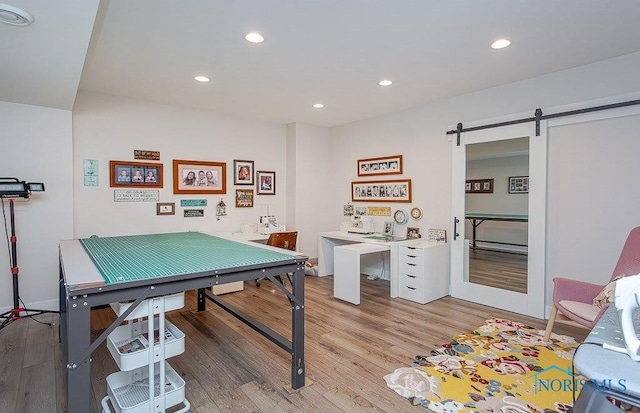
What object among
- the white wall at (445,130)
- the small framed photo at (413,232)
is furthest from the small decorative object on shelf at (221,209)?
the small framed photo at (413,232)

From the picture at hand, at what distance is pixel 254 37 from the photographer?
2.51m

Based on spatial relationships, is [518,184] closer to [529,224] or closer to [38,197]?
[529,224]

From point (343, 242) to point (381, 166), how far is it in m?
1.35

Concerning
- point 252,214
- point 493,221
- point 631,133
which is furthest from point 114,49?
point 631,133

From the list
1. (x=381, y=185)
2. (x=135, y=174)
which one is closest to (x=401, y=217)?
(x=381, y=185)

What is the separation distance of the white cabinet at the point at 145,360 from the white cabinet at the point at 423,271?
274 centimetres

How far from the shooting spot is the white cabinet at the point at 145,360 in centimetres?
167

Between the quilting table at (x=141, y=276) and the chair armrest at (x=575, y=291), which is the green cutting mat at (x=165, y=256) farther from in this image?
the chair armrest at (x=575, y=291)

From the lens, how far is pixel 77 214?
12.3 ft

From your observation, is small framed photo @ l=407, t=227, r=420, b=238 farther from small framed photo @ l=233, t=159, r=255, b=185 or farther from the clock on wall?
small framed photo @ l=233, t=159, r=255, b=185

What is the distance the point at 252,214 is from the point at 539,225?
379cm

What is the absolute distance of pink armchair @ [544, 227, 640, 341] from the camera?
2.35 m

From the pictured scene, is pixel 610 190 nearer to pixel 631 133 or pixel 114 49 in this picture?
pixel 631 133

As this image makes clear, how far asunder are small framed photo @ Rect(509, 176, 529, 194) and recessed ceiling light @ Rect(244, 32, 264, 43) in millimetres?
2893
